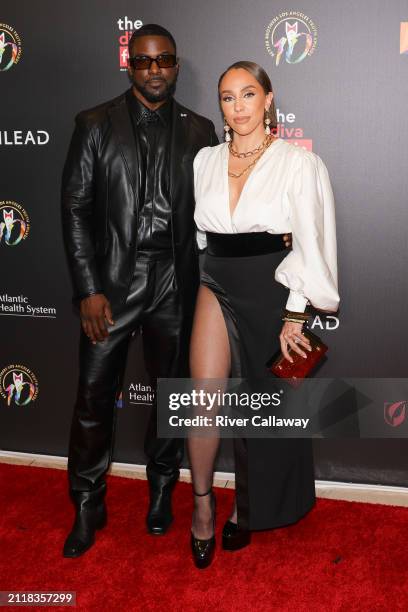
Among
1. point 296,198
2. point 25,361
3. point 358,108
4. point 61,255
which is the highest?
point 358,108

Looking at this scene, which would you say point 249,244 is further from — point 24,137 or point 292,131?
point 24,137

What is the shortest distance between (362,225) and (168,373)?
3.65 feet

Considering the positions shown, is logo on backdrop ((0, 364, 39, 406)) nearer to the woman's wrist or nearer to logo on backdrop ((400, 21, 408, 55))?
the woman's wrist

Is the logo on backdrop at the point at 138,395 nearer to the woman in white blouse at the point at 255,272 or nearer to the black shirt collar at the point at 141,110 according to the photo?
the woman in white blouse at the point at 255,272

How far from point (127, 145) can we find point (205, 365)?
34.7 inches

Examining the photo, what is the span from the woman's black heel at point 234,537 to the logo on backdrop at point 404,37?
2.10 meters

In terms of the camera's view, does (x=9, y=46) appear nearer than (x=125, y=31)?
No

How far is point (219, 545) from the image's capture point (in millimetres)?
2863

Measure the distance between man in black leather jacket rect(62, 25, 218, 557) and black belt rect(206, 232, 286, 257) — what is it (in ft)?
0.77

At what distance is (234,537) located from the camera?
2834 millimetres

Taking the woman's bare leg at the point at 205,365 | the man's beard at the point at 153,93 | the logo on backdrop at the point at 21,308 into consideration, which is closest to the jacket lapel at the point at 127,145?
the man's beard at the point at 153,93

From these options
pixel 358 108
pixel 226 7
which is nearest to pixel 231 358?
pixel 358 108

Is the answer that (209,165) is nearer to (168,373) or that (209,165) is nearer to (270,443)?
(168,373)

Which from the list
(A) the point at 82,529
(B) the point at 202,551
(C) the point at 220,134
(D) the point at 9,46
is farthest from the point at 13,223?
(B) the point at 202,551
